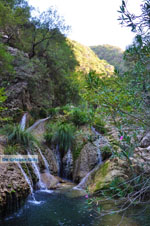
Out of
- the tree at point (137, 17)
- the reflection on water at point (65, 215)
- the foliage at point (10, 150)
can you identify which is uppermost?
the tree at point (137, 17)

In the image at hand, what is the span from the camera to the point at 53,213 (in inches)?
171

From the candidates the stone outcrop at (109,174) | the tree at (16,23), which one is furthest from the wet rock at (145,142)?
the tree at (16,23)

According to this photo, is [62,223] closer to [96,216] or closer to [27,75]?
[96,216]

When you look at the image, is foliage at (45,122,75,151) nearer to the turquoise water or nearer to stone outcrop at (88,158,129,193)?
stone outcrop at (88,158,129,193)

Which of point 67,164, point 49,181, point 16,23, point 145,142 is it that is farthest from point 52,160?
point 16,23

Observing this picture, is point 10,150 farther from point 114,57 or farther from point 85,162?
point 114,57

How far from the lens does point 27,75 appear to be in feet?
33.9

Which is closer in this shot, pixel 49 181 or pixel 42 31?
pixel 49 181

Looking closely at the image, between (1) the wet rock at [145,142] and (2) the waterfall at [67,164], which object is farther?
(2) the waterfall at [67,164]

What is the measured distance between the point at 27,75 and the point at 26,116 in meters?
2.43

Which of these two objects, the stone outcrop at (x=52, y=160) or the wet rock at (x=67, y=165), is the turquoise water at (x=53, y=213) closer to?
the stone outcrop at (x=52, y=160)

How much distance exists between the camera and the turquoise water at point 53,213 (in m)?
3.86

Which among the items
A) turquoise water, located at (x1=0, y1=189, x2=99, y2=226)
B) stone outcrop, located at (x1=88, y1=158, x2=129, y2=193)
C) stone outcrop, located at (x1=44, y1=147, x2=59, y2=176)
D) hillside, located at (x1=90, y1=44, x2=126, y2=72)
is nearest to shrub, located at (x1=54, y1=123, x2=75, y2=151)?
stone outcrop, located at (x1=44, y1=147, x2=59, y2=176)

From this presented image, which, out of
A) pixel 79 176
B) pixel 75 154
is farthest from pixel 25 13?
pixel 79 176
